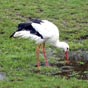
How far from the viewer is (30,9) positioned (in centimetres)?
1953

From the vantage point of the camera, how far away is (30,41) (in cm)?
1425

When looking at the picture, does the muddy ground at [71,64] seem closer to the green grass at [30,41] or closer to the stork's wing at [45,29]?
the green grass at [30,41]

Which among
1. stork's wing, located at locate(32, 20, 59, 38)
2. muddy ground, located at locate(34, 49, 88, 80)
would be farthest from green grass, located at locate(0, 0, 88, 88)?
stork's wing, located at locate(32, 20, 59, 38)

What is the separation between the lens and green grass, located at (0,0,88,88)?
1005 centimetres

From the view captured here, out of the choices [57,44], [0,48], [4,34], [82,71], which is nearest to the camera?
[82,71]

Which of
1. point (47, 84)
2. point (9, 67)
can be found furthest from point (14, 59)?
point (47, 84)

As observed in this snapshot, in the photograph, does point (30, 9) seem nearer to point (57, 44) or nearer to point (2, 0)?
point (2, 0)

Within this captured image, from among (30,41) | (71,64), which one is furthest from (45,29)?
(30,41)

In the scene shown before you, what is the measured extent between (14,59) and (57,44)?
1246 mm

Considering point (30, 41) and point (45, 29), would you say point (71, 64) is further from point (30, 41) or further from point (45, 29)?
point (30, 41)

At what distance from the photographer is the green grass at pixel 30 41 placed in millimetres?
10055

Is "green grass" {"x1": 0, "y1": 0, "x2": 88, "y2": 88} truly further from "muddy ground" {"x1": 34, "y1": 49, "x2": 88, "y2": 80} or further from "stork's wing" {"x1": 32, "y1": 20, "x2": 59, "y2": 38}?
"stork's wing" {"x1": 32, "y1": 20, "x2": 59, "y2": 38}

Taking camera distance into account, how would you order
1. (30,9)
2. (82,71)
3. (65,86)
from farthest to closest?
(30,9), (82,71), (65,86)

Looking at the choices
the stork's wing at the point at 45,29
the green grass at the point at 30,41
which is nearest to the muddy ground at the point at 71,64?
the green grass at the point at 30,41
